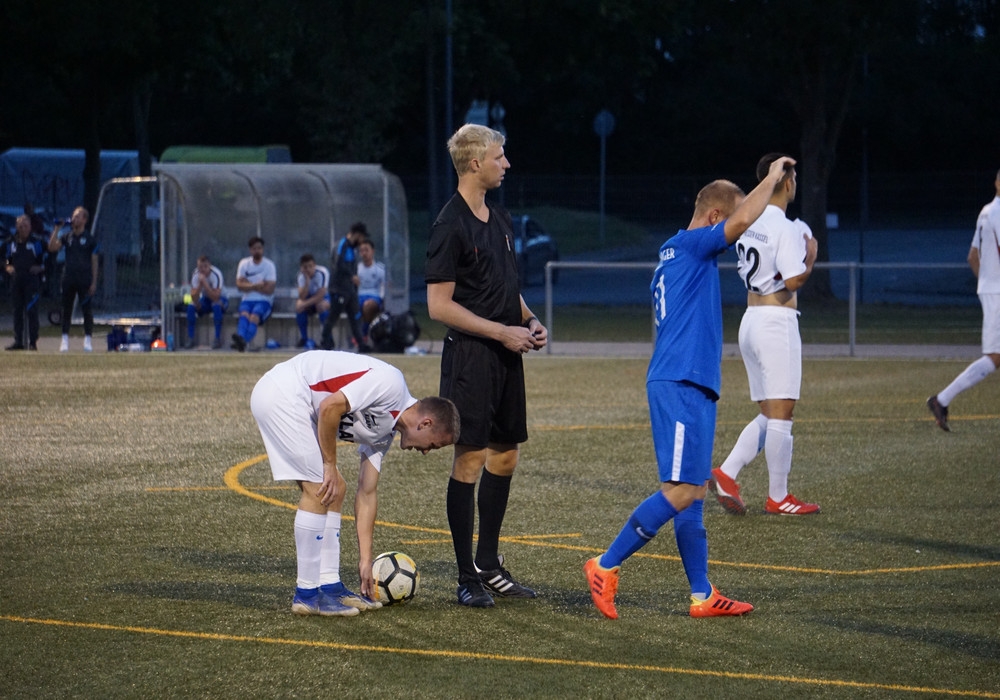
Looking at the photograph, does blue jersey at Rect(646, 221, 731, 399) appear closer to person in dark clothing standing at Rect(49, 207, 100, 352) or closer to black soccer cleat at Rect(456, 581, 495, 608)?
black soccer cleat at Rect(456, 581, 495, 608)

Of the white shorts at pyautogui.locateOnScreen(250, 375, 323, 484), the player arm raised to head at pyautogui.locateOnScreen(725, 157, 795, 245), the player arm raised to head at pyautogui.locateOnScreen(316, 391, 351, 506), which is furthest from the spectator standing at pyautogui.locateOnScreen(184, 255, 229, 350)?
the player arm raised to head at pyautogui.locateOnScreen(725, 157, 795, 245)

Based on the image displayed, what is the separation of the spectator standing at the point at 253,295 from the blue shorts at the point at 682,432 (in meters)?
15.3

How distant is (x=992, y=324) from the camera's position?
12.0m

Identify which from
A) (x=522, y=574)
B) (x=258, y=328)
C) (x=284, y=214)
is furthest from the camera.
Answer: (x=284, y=214)

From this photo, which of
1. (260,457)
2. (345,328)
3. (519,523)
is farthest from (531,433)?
(345,328)

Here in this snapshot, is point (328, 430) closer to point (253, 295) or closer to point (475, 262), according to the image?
point (475, 262)

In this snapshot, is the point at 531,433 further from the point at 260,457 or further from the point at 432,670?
the point at 432,670

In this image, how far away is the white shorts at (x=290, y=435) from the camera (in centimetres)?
614

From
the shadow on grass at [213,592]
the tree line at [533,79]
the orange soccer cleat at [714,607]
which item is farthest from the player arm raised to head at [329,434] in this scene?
the tree line at [533,79]

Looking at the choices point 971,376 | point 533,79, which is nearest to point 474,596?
point 971,376

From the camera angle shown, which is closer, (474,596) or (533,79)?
(474,596)

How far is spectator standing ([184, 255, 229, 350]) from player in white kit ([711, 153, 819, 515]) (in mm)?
13723

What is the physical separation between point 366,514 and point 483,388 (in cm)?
80

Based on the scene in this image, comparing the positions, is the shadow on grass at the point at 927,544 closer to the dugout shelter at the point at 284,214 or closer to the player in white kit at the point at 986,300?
the player in white kit at the point at 986,300
